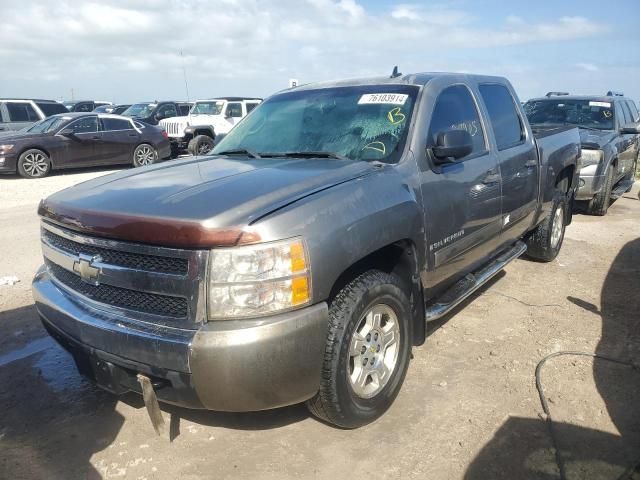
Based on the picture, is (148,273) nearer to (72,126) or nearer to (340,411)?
(340,411)

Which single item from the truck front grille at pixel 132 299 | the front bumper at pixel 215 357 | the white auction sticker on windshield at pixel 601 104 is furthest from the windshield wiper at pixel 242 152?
the white auction sticker on windshield at pixel 601 104

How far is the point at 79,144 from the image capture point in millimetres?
13453

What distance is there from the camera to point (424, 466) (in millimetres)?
2621

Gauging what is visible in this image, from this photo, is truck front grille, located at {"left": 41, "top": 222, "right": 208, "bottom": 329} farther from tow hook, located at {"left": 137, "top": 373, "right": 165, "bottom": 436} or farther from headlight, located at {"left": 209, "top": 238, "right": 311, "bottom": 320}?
tow hook, located at {"left": 137, "top": 373, "right": 165, "bottom": 436}

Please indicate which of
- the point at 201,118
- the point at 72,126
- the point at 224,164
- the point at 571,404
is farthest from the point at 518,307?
the point at 201,118

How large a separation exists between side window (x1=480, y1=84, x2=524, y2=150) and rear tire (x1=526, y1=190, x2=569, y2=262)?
128 centimetres

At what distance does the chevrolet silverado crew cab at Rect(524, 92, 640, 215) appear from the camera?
25.9ft

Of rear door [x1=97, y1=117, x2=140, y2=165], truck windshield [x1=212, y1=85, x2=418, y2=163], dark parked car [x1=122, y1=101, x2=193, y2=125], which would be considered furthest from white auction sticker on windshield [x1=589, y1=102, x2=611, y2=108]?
dark parked car [x1=122, y1=101, x2=193, y2=125]

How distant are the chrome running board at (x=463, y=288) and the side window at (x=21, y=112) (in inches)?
645

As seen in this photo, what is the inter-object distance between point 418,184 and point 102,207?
175cm

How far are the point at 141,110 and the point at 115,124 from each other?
7.15 meters

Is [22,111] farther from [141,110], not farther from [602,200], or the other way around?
[602,200]

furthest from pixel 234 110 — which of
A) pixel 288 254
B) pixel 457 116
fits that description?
pixel 288 254

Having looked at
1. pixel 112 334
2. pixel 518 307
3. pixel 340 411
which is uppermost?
pixel 112 334
